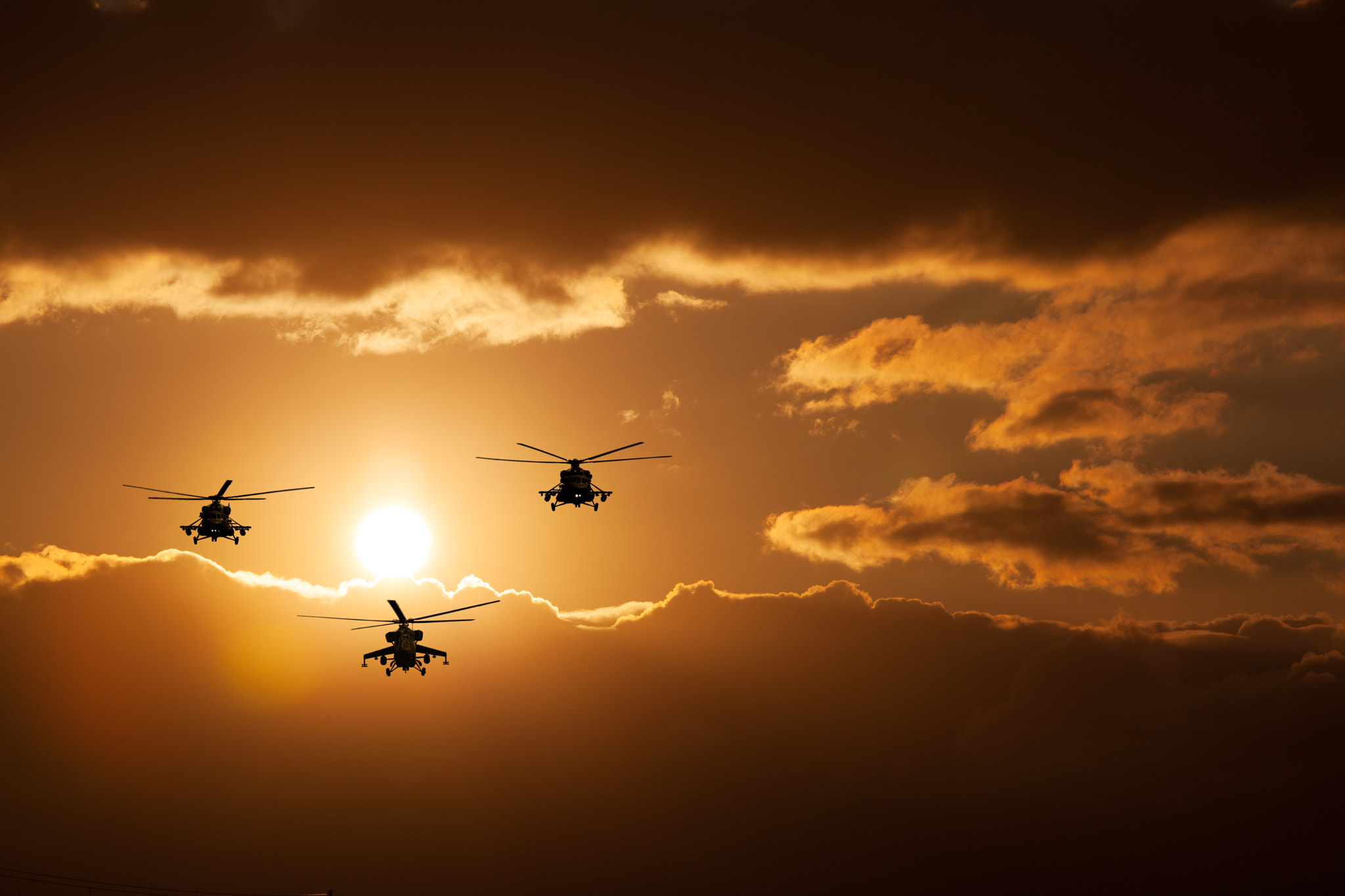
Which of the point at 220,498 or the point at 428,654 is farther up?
the point at 220,498

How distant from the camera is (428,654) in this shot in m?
90.8

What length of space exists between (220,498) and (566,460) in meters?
30.7

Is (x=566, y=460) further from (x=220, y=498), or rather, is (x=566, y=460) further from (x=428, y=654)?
(x=220, y=498)

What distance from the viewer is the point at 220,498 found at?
90375 mm

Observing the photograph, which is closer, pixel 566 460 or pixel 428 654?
pixel 566 460

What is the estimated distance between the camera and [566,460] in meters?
85.2

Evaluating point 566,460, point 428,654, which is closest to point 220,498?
point 428,654

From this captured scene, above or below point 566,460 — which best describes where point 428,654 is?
below

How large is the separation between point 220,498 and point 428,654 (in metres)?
22.2

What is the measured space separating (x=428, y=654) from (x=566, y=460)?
21.6m
